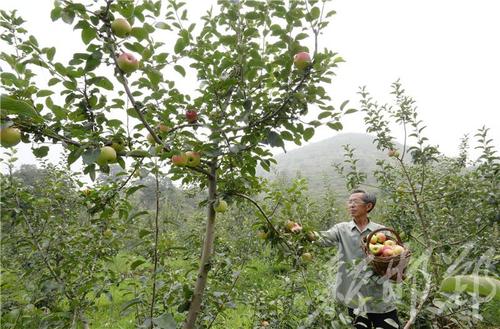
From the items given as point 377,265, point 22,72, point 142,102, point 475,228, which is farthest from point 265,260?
point 22,72

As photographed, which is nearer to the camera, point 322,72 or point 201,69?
point 322,72

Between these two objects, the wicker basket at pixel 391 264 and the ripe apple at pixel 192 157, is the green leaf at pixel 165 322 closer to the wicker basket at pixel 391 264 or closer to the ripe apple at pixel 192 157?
the ripe apple at pixel 192 157

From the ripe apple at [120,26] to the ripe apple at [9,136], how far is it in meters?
0.55

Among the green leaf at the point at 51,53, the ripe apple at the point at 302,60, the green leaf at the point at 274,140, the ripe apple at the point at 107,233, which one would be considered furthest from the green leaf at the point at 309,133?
the ripe apple at the point at 107,233

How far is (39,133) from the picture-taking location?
138 cm

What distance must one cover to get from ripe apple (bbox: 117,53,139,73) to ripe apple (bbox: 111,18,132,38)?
11cm

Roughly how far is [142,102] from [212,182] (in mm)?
615

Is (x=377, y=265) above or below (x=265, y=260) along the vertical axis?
above

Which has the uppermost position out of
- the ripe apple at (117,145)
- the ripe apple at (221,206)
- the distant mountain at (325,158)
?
the distant mountain at (325,158)

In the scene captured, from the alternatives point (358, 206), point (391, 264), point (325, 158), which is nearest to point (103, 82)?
point (391, 264)

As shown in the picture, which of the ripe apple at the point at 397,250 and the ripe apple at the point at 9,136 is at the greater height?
the ripe apple at the point at 9,136

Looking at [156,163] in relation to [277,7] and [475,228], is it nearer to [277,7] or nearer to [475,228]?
[277,7]

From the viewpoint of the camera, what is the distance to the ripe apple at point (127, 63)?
4.76 feet

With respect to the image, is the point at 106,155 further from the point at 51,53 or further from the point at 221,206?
the point at 221,206
